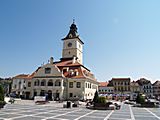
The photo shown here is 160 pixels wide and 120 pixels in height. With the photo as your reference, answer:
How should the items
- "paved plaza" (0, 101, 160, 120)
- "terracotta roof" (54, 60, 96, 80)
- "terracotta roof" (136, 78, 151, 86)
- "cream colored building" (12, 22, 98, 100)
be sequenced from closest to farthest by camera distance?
"paved plaza" (0, 101, 160, 120) < "cream colored building" (12, 22, 98, 100) < "terracotta roof" (54, 60, 96, 80) < "terracotta roof" (136, 78, 151, 86)

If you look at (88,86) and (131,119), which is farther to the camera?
(88,86)

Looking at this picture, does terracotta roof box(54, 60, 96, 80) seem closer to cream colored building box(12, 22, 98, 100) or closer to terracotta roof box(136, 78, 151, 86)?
cream colored building box(12, 22, 98, 100)

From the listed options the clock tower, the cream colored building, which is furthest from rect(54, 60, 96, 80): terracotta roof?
the clock tower

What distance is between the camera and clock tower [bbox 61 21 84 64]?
6600cm

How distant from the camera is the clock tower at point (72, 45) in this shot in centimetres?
6600

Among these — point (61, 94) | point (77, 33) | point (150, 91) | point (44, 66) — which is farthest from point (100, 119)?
point (150, 91)

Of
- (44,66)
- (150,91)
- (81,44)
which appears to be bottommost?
→ (150,91)

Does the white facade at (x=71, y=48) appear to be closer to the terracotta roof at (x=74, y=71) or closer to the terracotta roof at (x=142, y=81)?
the terracotta roof at (x=74, y=71)

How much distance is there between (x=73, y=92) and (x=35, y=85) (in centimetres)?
1081

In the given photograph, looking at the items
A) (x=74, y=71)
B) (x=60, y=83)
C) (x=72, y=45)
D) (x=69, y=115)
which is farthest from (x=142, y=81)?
(x=69, y=115)

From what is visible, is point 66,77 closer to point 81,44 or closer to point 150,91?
point 81,44

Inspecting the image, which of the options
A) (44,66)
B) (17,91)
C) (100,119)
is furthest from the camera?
(17,91)

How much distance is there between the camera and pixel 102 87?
90.9m

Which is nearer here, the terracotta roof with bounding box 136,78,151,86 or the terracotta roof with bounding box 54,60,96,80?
the terracotta roof with bounding box 54,60,96,80
